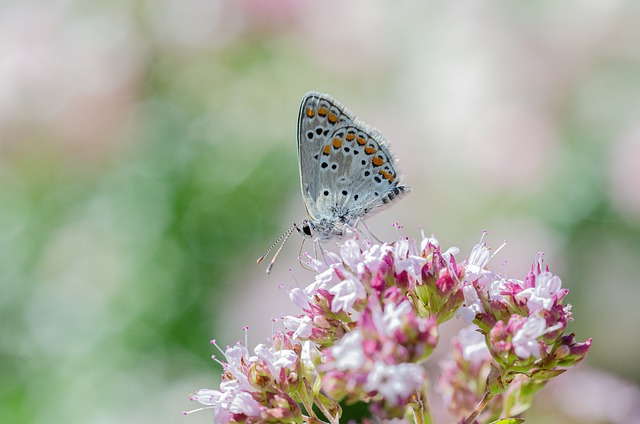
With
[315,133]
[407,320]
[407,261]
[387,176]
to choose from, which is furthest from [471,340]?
[315,133]

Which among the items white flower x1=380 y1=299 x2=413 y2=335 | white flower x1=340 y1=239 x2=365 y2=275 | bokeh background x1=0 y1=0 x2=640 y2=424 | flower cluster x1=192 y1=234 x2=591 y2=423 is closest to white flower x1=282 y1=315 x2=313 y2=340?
flower cluster x1=192 y1=234 x2=591 y2=423

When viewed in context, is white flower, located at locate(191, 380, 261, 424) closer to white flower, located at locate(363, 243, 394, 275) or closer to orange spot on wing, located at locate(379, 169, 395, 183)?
white flower, located at locate(363, 243, 394, 275)

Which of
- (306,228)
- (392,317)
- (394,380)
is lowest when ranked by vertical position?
(394,380)

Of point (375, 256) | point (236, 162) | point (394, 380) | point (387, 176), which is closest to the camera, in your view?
point (394, 380)

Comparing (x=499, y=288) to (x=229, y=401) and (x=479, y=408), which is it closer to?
(x=479, y=408)

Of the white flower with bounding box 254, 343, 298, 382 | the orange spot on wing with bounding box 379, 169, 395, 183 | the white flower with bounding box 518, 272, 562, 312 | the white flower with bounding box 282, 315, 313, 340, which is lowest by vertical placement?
the white flower with bounding box 518, 272, 562, 312

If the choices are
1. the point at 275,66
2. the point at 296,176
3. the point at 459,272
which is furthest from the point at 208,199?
the point at 459,272
